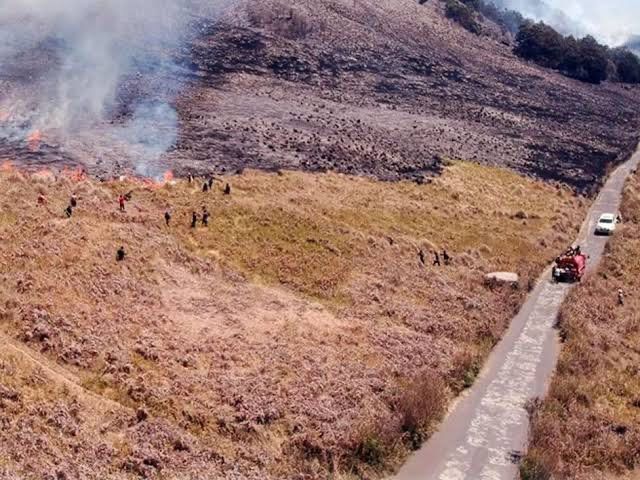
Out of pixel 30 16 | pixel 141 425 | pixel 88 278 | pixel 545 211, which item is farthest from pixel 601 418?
pixel 30 16

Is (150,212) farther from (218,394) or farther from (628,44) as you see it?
(628,44)

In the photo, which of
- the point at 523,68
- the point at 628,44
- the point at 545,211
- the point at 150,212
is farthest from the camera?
the point at 628,44

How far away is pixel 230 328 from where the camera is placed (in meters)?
26.3

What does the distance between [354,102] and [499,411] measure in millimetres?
54778

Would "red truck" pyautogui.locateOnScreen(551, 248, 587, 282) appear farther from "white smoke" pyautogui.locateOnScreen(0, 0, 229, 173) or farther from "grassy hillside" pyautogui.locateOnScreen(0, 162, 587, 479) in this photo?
"white smoke" pyautogui.locateOnScreen(0, 0, 229, 173)

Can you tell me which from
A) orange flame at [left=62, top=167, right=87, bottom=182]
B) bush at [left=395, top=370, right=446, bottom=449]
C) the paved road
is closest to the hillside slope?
orange flame at [left=62, top=167, right=87, bottom=182]

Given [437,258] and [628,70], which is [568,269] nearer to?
[437,258]

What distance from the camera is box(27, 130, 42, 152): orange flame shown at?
4394cm

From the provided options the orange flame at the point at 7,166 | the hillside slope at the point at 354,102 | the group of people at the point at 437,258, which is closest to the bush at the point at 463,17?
the hillside slope at the point at 354,102

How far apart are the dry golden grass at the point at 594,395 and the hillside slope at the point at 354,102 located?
2395cm

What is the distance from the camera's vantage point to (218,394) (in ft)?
71.3

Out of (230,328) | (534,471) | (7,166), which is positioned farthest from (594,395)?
(7,166)

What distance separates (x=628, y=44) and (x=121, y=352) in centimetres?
20686

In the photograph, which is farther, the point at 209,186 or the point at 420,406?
the point at 209,186
